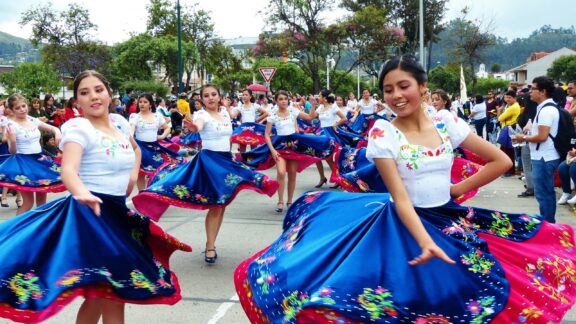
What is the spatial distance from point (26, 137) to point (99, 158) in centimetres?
507

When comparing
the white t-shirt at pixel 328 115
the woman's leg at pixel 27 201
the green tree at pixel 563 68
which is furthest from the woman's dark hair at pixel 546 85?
the green tree at pixel 563 68

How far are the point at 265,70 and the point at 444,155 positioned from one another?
65.4ft

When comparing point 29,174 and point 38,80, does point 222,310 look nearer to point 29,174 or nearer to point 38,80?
point 29,174

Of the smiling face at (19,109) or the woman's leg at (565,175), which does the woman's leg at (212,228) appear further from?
the woman's leg at (565,175)

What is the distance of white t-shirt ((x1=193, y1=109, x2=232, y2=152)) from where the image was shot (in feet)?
21.5

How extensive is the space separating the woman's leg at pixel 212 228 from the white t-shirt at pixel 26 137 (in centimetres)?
328

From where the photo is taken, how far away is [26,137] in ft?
26.5

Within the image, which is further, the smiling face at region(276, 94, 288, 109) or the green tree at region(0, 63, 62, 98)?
the green tree at region(0, 63, 62, 98)

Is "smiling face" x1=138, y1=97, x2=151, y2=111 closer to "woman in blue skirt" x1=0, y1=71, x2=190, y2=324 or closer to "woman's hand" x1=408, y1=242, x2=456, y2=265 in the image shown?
"woman in blue skirt" x1=0, y1=71, x2=190, y2=324

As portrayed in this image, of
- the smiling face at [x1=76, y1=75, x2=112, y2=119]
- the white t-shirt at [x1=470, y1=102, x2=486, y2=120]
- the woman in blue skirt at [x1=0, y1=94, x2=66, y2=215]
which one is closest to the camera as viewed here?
the smiling face at [x1=76, y1=75, x2=112, y2=119]

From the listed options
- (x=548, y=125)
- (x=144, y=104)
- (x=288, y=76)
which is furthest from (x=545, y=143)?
(x=288, y=76)

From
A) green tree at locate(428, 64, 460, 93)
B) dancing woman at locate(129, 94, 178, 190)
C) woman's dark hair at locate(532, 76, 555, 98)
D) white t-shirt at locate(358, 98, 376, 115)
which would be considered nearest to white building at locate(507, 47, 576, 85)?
green tree at locate(428, 64, 460, 93)

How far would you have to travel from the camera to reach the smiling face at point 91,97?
372 cm

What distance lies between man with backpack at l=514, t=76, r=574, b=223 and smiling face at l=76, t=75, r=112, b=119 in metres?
4.92
